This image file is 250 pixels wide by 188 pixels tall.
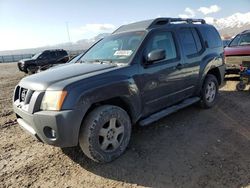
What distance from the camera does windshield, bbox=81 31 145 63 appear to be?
4094 mm

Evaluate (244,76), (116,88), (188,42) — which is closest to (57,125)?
(116,88)

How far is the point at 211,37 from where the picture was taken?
237 inches

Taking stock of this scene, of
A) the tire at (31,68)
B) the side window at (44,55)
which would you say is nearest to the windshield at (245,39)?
the tire at (31,68)

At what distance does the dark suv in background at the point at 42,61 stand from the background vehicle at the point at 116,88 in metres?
13.3

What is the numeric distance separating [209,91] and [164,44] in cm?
203

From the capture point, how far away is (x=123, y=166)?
11.7ft

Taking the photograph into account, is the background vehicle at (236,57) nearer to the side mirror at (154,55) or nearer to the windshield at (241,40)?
the windshield at (241,40)

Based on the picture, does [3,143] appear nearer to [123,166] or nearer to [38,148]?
[38,148]

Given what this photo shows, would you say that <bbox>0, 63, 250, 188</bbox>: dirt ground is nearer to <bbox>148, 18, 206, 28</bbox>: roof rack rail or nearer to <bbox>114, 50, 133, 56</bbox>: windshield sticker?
<bbox>114, 50, 133, 56</bbox>: windshield sticker

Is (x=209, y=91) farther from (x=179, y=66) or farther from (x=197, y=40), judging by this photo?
(x=179, y=66)

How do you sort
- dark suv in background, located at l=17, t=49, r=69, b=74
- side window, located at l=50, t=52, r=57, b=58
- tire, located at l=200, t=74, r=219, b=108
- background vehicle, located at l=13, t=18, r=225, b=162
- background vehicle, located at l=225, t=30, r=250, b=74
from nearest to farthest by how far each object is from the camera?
1. background vehicle, located at l=13, t=18, r=225, b=162
2. tire, located at l=200, t=74, r=219, b=108
3. background vehicle, located at l=225, t=30, r=250, b=74
4. dark suv in background, located at l=17, t=49, r=69, b=74
5. side window, located at l=50, t=52, r=57, b=58

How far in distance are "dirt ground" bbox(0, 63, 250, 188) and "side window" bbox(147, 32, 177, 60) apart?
4.70 ft

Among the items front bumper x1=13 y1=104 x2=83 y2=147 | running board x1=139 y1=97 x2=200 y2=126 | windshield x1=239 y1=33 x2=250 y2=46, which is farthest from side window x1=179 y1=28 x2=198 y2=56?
windshield x1=239 y1=33 x2=250 y2=46

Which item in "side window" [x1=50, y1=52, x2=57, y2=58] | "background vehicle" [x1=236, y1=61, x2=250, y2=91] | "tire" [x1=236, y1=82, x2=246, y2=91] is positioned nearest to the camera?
"background vehicle" [x1=236, y1=61, x2=250, y2=91]
